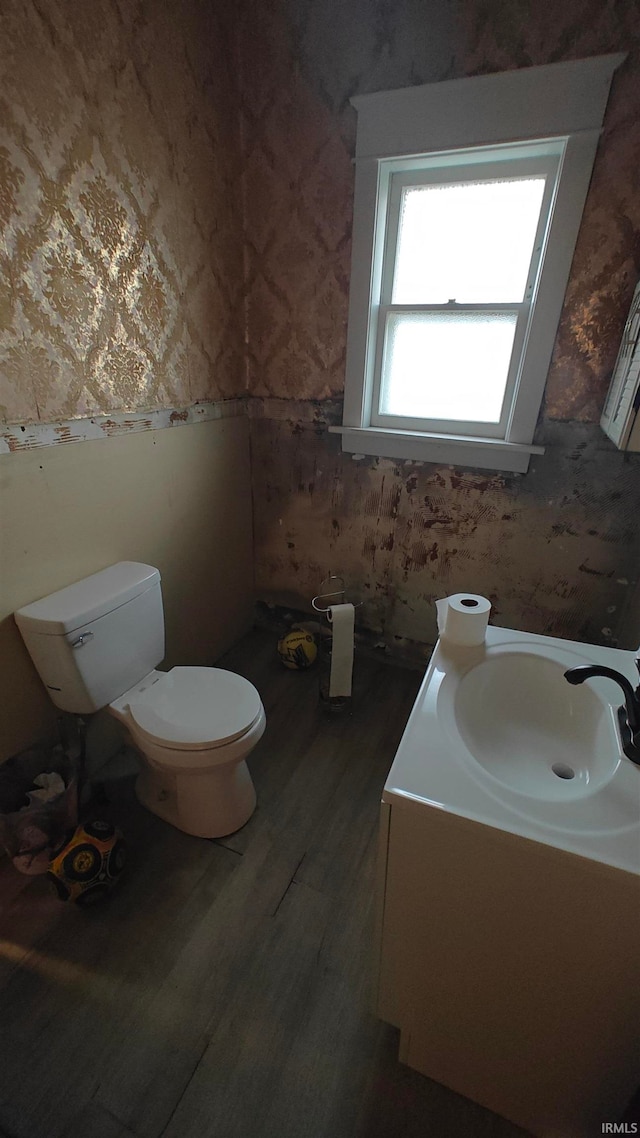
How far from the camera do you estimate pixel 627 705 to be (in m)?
0.85

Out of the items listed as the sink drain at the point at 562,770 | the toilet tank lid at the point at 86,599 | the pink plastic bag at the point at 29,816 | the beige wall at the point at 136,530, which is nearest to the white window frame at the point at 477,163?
the beige wall at the point at 136,530

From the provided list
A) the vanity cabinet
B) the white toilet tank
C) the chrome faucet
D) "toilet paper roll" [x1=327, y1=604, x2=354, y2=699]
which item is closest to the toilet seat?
the white toilet tank

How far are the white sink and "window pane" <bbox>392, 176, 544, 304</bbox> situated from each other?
1.33m

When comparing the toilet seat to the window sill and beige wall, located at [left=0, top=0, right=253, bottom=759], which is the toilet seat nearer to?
beige wall, located at [left=0, top=0, right=253, bottom=759]

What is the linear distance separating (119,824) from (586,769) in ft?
4.62

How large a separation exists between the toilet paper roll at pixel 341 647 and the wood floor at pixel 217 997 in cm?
46

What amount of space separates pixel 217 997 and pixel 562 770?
0.99 meters

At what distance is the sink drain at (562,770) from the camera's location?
0.96 meters

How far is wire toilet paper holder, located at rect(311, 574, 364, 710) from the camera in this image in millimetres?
2043

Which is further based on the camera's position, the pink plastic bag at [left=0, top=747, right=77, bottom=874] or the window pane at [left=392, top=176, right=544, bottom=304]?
the window pane at [left=392, top=176, right=544, bottom=304]

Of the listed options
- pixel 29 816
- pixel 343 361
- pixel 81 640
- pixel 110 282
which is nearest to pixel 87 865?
pixel 29 816

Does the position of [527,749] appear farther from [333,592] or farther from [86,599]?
[333,592]

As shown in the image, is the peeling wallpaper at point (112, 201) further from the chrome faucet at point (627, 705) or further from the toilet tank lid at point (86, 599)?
the chrome faucet at point (627, 705)

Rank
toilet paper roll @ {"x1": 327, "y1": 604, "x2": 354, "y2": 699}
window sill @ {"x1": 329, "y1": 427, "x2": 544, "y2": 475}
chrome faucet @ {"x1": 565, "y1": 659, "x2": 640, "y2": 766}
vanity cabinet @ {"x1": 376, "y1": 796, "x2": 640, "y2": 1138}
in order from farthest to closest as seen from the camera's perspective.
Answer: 1. toilet paper roll @ {"x1": 327, "y1": 604, "x2": 354, "y2": 699}
2. window sill @ {"x1": 329, "y1": 427, "x2": 544, "y2": 475}
3. chrome faucet @ {"x1": 565, "y1": 659, "x2": 640, "y2": 766}
4. vanity cabinet @ {"x1": 376, "y1": 796, "x2": 640, "y2": 1138}
